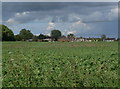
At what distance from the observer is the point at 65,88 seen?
5594mm

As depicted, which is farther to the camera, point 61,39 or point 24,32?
point 24,32

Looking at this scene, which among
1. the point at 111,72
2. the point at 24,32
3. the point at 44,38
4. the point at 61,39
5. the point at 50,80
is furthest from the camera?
the point at 24,32

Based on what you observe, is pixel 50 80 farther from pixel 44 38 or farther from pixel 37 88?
pixel 44 38

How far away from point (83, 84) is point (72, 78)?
1.82ft

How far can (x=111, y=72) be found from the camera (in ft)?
23.6

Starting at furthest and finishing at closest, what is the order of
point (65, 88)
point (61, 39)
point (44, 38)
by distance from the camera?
point (44, 38)
point (61, 39)
point (65, 88)

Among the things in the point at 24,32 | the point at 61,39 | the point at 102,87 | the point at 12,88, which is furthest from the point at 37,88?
the point at 24,32

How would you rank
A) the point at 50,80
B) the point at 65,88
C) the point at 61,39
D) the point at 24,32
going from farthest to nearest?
1. the point at 24,32
2. the point at 61,39
3. the point at 50,80
4. the point at 65,88

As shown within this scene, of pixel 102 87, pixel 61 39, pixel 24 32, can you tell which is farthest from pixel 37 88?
pixel 24 32

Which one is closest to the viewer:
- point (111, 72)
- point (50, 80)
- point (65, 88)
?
point (65, 88)

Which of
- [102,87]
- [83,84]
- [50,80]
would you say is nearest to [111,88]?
[102,87]

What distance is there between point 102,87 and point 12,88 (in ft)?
6.63

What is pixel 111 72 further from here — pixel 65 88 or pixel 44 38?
pixel 44 38

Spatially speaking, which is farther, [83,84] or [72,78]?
[72,78]
